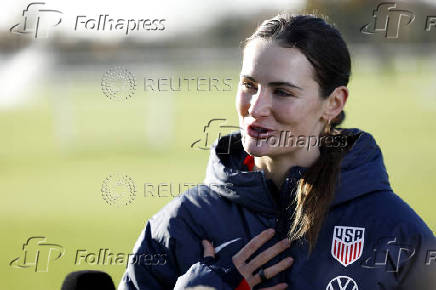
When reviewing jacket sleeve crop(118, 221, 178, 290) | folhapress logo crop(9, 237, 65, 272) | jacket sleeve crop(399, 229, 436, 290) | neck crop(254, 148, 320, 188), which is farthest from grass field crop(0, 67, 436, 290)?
jacket sleeve crop(399, 229, 436, 290)

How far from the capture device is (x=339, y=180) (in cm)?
281

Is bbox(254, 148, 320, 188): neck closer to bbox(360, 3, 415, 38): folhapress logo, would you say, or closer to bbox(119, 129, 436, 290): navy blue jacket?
bbox(119, 129, 436, 290): navy blue jacket

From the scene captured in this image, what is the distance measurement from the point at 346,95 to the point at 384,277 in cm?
76

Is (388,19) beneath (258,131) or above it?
above

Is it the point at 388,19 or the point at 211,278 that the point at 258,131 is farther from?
the point at 388,19

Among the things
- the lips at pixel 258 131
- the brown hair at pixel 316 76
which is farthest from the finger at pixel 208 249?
the lips at pixel 258 131

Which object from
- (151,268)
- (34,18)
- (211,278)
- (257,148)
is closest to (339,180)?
(257,148)

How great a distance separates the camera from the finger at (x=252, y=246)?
2.72 m

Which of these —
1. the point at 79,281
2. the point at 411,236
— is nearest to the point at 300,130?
the point at 411,236

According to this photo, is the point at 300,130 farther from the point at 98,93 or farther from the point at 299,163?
the point at 98,93

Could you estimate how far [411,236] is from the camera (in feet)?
8.82

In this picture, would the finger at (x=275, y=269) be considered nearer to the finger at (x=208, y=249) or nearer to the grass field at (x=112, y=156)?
the finger at (x=208, y=249)

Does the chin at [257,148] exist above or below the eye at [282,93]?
below

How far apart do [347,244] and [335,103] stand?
585 mm
